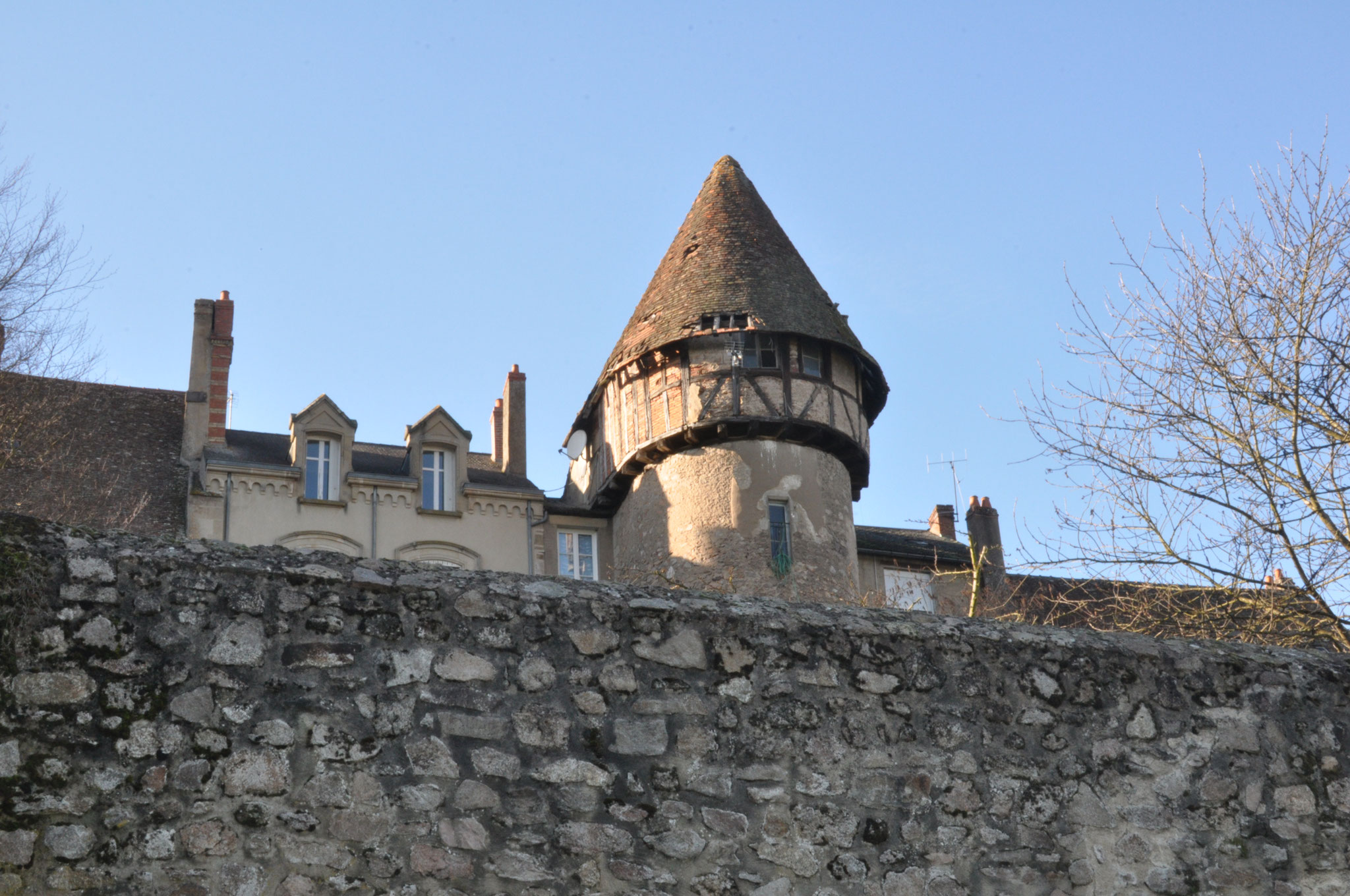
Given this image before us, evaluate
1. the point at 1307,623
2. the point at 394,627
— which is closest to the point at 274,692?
the point at 394,627

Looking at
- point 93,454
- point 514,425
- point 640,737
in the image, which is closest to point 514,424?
point 514,425

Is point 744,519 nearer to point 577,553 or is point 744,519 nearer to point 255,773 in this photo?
point 577,553

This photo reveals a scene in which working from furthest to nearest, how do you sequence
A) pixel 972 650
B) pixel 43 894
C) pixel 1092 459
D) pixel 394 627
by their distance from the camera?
1. pixel 1092 459
2. pixel 972 650
3. pixel 394 627
4. pixel 43 894

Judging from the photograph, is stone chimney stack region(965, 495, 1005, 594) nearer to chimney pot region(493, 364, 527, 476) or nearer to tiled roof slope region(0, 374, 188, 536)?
chimney pot region(493, 364, 527, 476)

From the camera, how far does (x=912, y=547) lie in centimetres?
2778

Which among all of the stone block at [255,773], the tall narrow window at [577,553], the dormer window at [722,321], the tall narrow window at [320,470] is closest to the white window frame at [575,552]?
the tall narrow window at [577,553]

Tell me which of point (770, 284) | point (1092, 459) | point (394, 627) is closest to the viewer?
point (394, 627)

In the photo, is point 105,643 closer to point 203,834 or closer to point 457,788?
point 203,834

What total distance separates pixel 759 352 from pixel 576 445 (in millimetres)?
4678

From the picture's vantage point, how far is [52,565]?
4586 millimetres

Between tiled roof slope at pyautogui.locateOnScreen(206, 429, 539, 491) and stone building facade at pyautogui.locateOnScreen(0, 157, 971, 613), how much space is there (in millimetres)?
65

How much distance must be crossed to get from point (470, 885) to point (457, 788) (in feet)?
1.01

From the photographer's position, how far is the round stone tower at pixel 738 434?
23.6 meters

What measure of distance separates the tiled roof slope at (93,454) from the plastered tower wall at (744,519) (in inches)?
298
